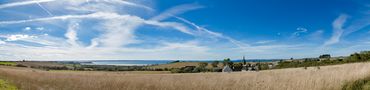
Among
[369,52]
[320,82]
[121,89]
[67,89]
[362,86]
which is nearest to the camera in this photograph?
[362,86]

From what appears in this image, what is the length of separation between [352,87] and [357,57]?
78647 millimetres

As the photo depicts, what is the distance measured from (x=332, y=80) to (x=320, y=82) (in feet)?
2.31

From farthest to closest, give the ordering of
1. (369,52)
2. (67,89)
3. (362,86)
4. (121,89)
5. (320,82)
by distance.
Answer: (369,52) → (67,89) → (121,89) → (320,82) → (362,86)

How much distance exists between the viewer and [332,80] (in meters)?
13.6

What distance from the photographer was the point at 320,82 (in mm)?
13148

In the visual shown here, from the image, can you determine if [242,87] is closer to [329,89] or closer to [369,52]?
[329,89]

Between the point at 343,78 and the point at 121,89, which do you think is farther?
the point at 121,89

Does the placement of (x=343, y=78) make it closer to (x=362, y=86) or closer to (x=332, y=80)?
(x=332, y=80)

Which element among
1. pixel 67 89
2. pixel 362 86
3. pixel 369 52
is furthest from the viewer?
pixel 369 52

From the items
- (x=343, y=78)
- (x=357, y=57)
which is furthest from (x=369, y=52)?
(x=343, y=78)

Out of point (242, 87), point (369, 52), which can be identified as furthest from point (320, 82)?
point (369, 52)

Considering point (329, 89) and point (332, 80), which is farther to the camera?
point (332, 80)

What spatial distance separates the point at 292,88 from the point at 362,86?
6.90 feet

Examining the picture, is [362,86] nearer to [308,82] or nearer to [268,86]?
[308,82]
